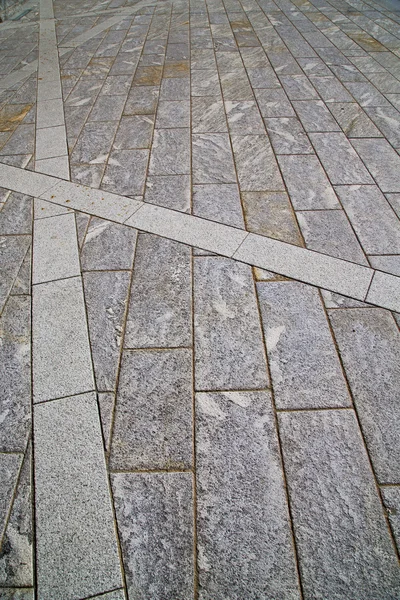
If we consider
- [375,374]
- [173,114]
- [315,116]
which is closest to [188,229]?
[375,374]

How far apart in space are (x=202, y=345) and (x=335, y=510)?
1.31 m

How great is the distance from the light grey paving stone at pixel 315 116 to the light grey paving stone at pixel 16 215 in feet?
11.8

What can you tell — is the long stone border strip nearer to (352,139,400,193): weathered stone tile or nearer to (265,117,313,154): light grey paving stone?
(352,139,400,193): weathered stone tile

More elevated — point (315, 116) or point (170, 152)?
point (315, 116)

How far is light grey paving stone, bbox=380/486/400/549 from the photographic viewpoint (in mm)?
2076

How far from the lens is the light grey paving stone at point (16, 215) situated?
4031 mm

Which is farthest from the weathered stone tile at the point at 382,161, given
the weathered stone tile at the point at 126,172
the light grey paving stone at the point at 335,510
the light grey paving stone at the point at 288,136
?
the light grey paving stone at the point at 335,510

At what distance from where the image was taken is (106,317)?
316 cm

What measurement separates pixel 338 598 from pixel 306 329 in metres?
1.62

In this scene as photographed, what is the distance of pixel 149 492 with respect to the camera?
7.35 ft

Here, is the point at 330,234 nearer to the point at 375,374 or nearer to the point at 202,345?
the point at 375,374

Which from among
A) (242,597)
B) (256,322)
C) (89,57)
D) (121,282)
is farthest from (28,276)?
(89,57)

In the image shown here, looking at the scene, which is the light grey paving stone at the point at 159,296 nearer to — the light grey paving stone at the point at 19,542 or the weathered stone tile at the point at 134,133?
the light grey paving stone at the point at 19,542

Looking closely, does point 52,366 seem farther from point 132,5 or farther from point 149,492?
point 132,5
